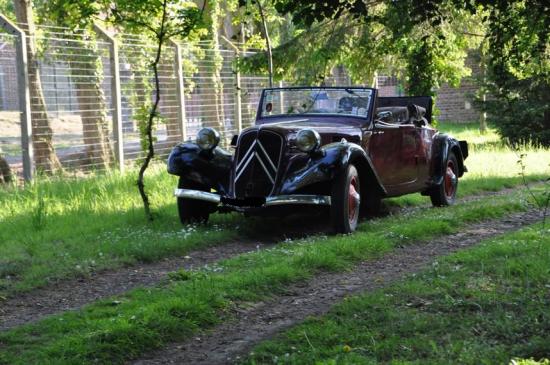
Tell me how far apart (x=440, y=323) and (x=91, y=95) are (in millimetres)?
12230

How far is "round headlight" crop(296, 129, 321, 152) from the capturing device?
891 centimetres

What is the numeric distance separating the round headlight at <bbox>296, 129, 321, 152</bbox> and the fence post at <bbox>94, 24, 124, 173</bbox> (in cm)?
722

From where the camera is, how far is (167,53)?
1798 cm

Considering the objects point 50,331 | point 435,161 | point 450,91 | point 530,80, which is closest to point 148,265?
point 50,331

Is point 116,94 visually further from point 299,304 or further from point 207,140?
point 299,304

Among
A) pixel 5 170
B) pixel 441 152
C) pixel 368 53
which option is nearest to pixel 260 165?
pixel 441 152

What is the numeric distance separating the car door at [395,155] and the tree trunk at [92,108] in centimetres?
672

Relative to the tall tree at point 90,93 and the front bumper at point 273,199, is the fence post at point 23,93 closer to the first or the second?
the tall tree at point 90,93

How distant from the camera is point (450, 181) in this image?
12.6 metres

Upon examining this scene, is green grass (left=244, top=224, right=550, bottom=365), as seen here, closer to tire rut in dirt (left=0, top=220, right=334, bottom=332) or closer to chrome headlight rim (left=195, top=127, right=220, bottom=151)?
tire rut in dirt (left=0, top=220, right=334, bottom=332)

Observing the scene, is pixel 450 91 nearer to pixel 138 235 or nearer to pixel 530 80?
pixel 530 80

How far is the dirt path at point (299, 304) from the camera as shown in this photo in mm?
4949

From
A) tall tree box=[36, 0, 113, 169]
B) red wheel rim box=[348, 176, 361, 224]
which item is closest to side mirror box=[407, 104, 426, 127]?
red wheel rim box=[348, 176, 361, 224]

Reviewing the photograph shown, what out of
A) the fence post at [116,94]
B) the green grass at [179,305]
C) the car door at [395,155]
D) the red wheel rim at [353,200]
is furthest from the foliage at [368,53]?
the green grass at [179,305]
